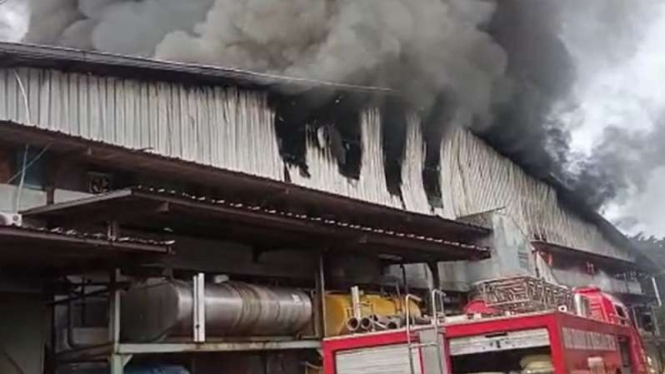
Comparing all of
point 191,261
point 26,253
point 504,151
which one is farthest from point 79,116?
point 504,151

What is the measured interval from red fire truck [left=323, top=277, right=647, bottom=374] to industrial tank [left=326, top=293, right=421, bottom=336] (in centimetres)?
290

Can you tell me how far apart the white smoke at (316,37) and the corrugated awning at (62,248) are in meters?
6.96

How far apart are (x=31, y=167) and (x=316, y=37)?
7.82 metres

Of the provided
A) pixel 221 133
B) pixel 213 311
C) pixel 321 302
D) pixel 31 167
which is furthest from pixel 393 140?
pixel 31 167

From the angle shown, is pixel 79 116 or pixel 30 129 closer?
pixel 30 129

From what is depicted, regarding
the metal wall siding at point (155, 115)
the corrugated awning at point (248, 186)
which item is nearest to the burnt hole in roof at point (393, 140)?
the corrugated awning at point (248, 186)

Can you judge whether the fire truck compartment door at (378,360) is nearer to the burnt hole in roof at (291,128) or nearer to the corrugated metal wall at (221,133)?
the corrugated metal wall at (221,133)

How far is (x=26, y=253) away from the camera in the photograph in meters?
7.12

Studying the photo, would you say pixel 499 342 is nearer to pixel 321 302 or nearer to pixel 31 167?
pixel 321 302

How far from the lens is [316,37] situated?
15414mm

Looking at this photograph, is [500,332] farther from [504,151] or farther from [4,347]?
[504,151]

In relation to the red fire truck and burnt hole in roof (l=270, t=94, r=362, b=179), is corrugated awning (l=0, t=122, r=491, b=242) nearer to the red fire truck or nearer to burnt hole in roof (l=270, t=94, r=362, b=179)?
burnt hole in roof (l=270, t=94, r=362, b=179)

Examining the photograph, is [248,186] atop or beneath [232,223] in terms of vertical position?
atop

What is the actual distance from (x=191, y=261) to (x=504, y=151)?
11.5m
